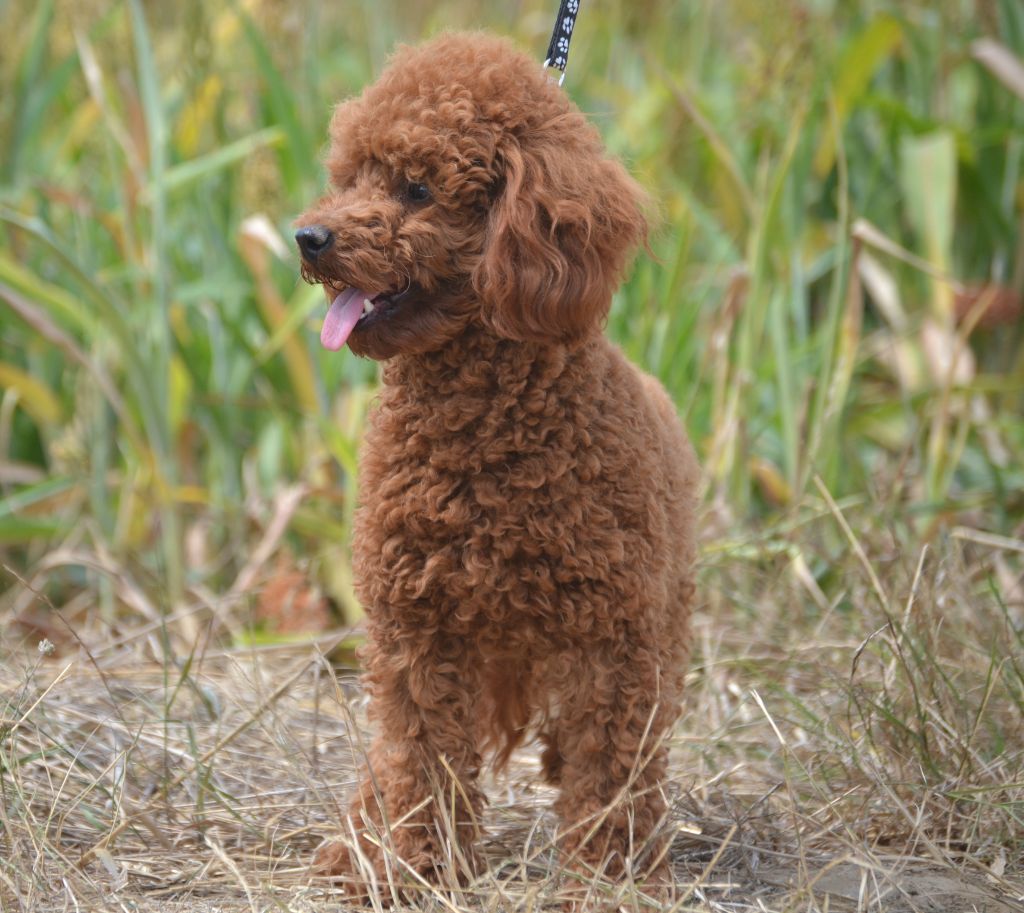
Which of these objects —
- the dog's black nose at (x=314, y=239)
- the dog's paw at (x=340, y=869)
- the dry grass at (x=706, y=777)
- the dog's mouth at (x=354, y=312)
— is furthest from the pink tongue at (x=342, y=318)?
the dog's paw at (x=340, y=869)

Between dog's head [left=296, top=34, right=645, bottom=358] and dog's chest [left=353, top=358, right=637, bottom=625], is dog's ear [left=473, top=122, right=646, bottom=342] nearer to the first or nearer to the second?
dog's head [left=296, top=34, right=645, bottom=358]

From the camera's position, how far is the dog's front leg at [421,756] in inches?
90.9

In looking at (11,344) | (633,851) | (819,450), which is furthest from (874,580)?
(11,344)

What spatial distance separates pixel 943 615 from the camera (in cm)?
298

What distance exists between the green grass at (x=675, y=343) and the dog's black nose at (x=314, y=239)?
1.23 metres

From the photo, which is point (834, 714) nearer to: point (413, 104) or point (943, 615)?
point (943, 615)

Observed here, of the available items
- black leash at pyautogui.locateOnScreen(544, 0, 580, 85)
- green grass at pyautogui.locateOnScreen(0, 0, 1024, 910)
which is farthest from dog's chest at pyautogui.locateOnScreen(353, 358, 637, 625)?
green grass at pyautogui.locateOnScreen(0, 0, 1024, 910)

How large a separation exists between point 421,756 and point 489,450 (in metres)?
0.55

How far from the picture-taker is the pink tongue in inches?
85.3

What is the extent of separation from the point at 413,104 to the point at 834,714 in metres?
1.49

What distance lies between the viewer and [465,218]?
2215 mm

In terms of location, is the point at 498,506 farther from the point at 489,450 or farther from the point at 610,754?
the point at 610,754

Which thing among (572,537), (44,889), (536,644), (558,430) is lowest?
(44,889)

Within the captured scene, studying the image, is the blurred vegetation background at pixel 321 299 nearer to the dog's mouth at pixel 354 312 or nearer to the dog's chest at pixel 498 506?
the dog's chest at pixel 498 506
